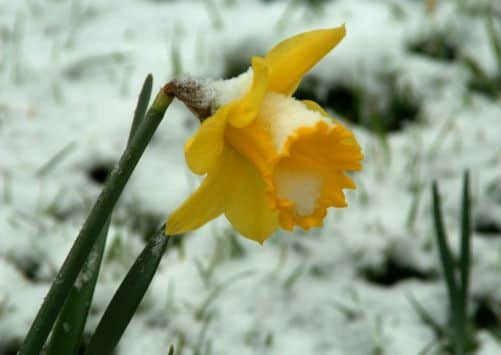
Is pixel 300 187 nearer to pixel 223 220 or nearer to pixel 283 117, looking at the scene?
pixel 283 117

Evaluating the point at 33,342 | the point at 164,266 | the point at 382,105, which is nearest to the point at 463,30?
the point at 382,105

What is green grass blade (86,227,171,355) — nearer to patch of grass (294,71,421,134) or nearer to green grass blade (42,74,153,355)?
green grass blade (42,74,153,355)

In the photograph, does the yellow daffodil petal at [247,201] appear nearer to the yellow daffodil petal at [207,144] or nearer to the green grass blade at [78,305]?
the yellow daffodil petal at [207,144]

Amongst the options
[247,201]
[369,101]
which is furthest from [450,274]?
[369,101]

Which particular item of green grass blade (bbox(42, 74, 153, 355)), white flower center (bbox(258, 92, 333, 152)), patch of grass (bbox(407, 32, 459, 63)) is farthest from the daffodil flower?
patch of grass (bbox(407, 32, 459, 63))

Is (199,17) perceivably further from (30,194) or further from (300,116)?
(300,116)

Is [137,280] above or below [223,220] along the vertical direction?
above
